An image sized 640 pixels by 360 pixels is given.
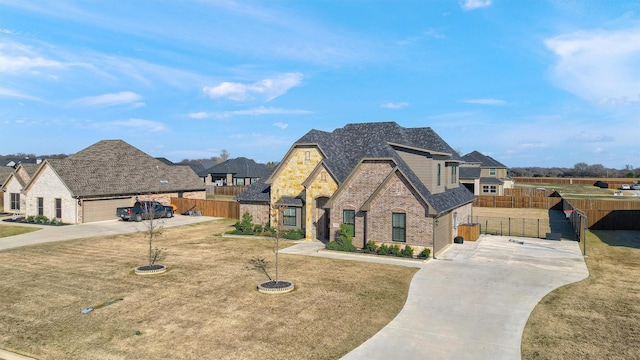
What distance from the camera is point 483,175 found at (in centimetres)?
7400

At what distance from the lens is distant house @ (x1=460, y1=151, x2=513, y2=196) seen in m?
65.3

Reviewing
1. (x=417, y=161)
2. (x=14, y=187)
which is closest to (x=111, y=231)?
(x=14, y=187)

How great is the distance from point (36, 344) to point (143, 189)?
34915 mm

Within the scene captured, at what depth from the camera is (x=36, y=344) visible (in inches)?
495

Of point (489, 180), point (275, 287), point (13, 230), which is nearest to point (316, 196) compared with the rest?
point (275, 287)

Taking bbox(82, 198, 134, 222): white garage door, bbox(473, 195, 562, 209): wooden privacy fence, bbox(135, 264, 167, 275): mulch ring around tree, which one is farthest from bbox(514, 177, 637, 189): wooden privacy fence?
bbox(135, 264, 167, 275): mulch ring around tree

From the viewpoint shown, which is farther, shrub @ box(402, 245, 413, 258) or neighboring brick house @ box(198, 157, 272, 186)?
neighboring brick house @ box(198, 157, 272, 186)

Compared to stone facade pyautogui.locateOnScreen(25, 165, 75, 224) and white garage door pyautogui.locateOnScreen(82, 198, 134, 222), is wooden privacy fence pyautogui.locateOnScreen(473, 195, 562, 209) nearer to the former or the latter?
white garage door pyautogui.locateOnScreen(82, 198, 134, 222)

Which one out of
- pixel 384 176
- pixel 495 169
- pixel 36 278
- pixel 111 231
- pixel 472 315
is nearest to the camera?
pixel 472 315

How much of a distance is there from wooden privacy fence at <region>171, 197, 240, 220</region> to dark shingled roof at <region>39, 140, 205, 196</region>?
2.86 metres

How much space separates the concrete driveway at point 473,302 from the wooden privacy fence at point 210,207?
23941 millimetres

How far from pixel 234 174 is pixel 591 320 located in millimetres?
74773

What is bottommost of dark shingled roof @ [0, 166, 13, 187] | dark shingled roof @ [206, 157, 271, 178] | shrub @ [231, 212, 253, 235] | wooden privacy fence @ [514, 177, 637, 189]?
shrub @ [231, 212, 253, 235]

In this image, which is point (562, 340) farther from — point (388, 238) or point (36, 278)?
point (36, 278)
